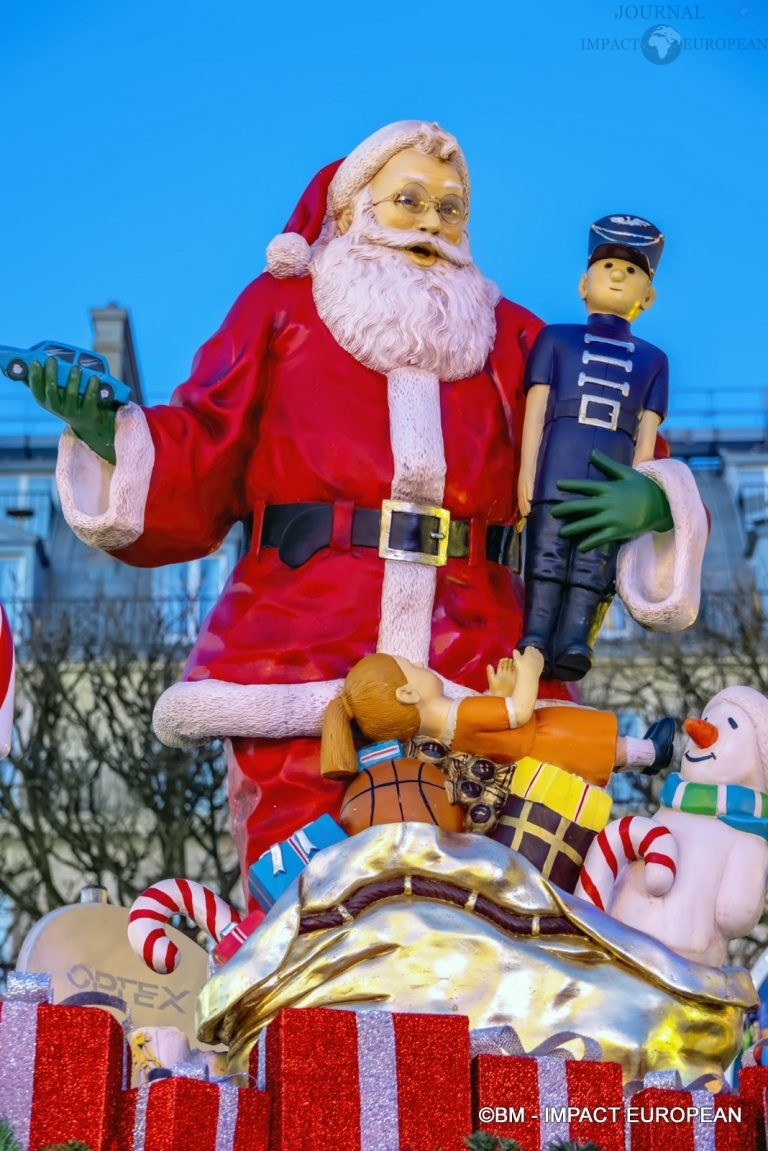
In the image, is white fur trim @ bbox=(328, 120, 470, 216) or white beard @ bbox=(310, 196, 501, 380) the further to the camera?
white fur trim @ bbox=(328, 120, 470, 216)

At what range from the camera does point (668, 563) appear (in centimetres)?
621

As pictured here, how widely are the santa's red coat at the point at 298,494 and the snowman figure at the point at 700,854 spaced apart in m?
0.66

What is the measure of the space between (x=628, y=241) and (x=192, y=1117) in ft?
10.2

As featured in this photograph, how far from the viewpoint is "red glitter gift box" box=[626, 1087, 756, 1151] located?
14.8ft

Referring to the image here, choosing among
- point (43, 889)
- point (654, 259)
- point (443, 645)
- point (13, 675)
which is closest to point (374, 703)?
point (443, 645)

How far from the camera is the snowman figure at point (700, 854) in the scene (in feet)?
18.2

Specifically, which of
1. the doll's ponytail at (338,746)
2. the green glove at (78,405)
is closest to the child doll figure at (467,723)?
the doll's ponytail at (338,746)

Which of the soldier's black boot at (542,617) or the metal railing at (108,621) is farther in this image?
the metal railing at (108,621)

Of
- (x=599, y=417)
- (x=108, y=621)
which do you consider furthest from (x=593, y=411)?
(x=108, y=621)

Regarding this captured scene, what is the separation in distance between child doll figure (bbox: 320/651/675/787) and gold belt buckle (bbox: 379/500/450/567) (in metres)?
0.40

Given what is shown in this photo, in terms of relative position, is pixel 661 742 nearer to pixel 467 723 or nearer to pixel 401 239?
pixel 467 723

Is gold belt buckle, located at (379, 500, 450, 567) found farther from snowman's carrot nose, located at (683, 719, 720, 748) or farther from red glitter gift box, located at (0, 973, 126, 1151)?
red glitter gift box, located at (0, 973, 126, 1151)

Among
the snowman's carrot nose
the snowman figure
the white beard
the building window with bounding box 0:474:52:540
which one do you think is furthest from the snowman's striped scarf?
the building window with bounding box 0:474:52:540

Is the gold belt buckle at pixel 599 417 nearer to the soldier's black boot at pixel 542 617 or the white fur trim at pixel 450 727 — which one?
the soldier's black boot at pixel 542 617
